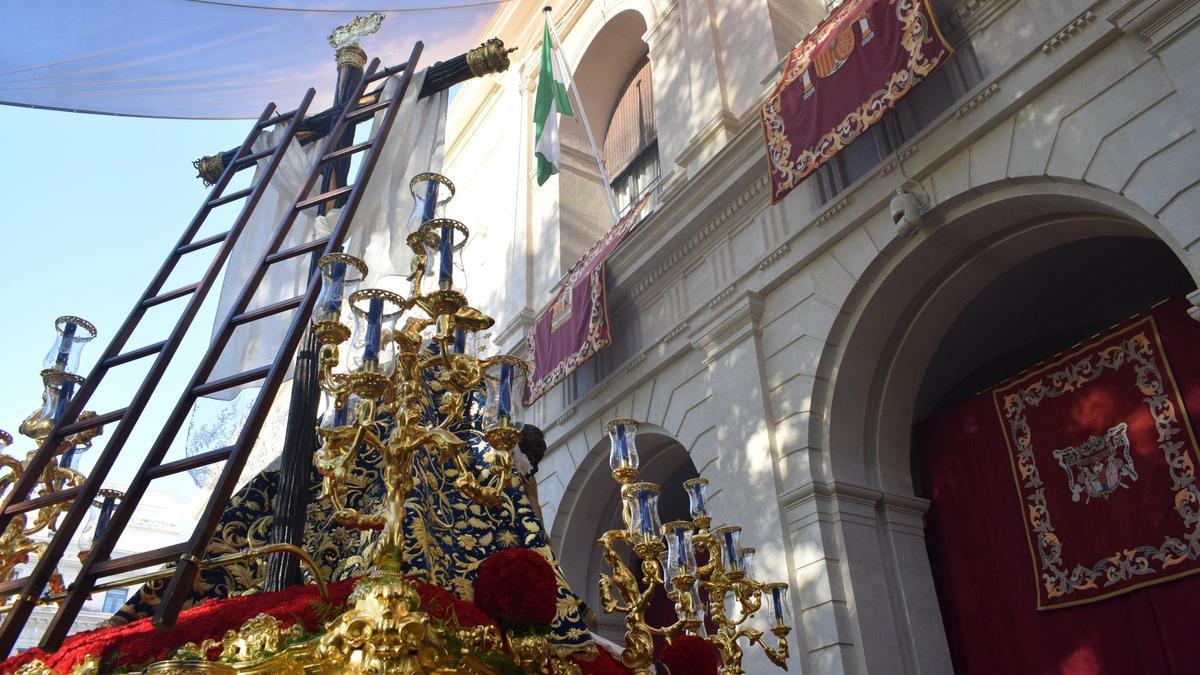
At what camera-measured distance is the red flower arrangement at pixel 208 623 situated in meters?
2.11

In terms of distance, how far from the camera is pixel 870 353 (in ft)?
20.6

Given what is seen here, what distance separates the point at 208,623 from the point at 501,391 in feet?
3.41

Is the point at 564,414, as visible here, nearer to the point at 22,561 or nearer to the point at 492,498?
the point at 22,561

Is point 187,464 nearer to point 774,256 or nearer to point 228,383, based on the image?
point 228,383

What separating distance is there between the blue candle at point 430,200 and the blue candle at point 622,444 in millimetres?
1280

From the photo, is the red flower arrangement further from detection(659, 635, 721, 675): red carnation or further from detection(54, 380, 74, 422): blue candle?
detection(54, 380, 74, 422): blue candle

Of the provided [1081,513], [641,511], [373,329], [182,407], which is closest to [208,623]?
[373,329]

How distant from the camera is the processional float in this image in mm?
2068

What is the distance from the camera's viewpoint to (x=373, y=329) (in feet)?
8.10

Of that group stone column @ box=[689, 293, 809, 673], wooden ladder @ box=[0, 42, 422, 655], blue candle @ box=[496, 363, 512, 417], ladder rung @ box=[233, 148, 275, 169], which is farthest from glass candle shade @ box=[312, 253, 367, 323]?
stone column @ box=[689, 293, 809, 673]

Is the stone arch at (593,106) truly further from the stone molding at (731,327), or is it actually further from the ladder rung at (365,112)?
the ladder rung at (365,112)

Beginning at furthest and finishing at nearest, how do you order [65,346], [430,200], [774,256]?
[774,256], [65,346], [430,200]

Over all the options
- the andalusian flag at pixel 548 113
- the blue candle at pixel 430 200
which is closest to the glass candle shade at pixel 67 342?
the blue candle at pixel 430 200

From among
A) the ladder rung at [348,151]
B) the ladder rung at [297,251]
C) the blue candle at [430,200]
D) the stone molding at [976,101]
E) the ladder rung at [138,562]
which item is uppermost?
the stone molding at [976,101]
